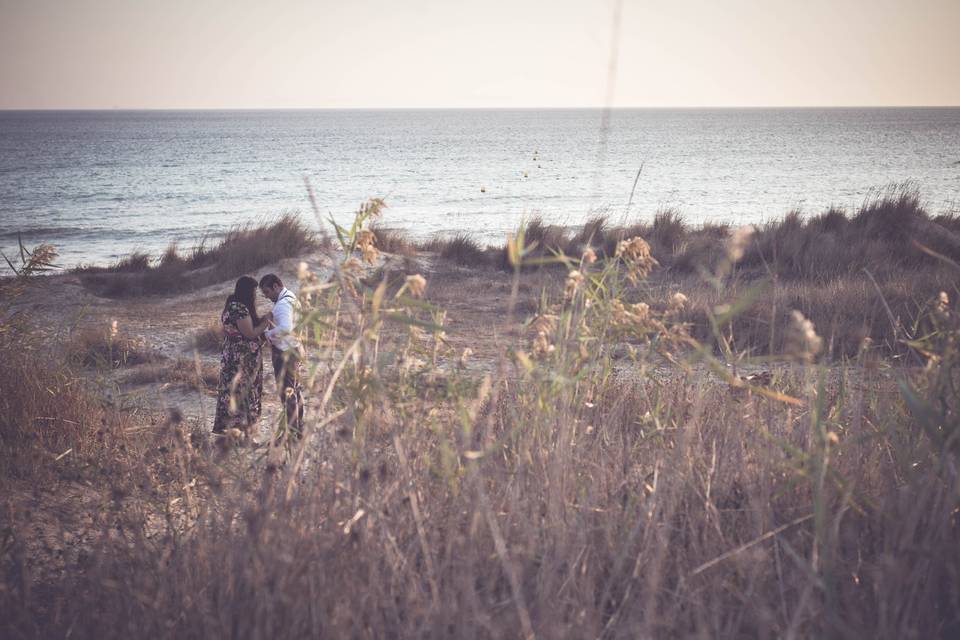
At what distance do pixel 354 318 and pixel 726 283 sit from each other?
8.61m

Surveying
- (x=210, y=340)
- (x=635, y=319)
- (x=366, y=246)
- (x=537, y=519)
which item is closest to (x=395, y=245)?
(x=210, y=340)

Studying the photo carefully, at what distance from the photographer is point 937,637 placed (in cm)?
176

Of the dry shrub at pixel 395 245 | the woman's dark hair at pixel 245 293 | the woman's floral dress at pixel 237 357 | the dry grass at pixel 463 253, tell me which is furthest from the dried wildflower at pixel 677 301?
the dry shrub at pixel 395 245

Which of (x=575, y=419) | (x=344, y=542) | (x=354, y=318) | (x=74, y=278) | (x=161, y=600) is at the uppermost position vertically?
(x=354, y=318)

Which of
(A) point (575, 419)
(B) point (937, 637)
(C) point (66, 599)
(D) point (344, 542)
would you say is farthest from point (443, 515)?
(B) point (937, 637)

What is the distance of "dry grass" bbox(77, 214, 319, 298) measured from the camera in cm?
1197

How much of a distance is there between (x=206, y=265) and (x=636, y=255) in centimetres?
1306

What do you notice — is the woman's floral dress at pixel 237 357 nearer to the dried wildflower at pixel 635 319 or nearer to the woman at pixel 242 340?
the woman at pixel 242 340

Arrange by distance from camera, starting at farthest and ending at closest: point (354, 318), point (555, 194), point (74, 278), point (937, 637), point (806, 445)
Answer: point (555, 194)
point (74, 278)
point (806, 445)
point (354, 318)
point (937, 637)

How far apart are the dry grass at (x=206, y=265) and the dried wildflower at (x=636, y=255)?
11144 mm

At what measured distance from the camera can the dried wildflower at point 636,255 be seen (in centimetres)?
228

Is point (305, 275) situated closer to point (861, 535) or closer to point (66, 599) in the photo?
point (66, 599)

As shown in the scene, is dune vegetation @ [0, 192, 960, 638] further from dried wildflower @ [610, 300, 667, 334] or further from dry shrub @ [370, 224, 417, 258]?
dry shrub @ [370, 224, 417, 258]

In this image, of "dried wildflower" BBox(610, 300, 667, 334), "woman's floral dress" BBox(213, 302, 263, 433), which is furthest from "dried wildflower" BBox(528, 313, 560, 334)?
"woman's floral dress" BBox(213, 302, 263, 433)
